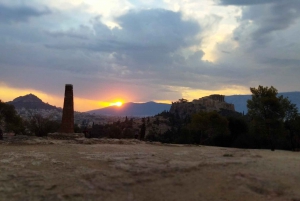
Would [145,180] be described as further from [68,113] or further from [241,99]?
[241,99]

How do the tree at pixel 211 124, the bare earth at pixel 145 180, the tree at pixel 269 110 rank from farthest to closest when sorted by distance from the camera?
the tree at pixel 211 124 → the tree at pixel 269 110 → the bare earth at pixel 145 180

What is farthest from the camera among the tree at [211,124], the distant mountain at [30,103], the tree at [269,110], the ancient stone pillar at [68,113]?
the distant mountain at [30,103]

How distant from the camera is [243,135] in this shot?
32.8 metres

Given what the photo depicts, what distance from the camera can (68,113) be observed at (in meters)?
28.0

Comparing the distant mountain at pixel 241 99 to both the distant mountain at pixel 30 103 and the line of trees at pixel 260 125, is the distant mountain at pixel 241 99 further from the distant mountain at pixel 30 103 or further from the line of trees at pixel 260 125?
the line of trees at pixel 260 125

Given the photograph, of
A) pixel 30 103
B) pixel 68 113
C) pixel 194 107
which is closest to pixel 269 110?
pixel 68 113

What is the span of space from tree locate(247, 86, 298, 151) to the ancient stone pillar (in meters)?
14.3

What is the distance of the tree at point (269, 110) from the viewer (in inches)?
1035

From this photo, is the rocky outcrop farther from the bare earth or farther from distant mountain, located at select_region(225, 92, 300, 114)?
the bare earth

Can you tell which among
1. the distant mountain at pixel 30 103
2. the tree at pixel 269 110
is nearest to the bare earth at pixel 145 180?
the tree at pixel 269 110

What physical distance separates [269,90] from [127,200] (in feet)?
72.5

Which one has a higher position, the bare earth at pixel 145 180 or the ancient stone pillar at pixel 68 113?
the ancient stone pillar at pixel 68 113

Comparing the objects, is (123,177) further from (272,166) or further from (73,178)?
(272,166)

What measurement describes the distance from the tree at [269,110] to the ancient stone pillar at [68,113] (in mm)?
14313
